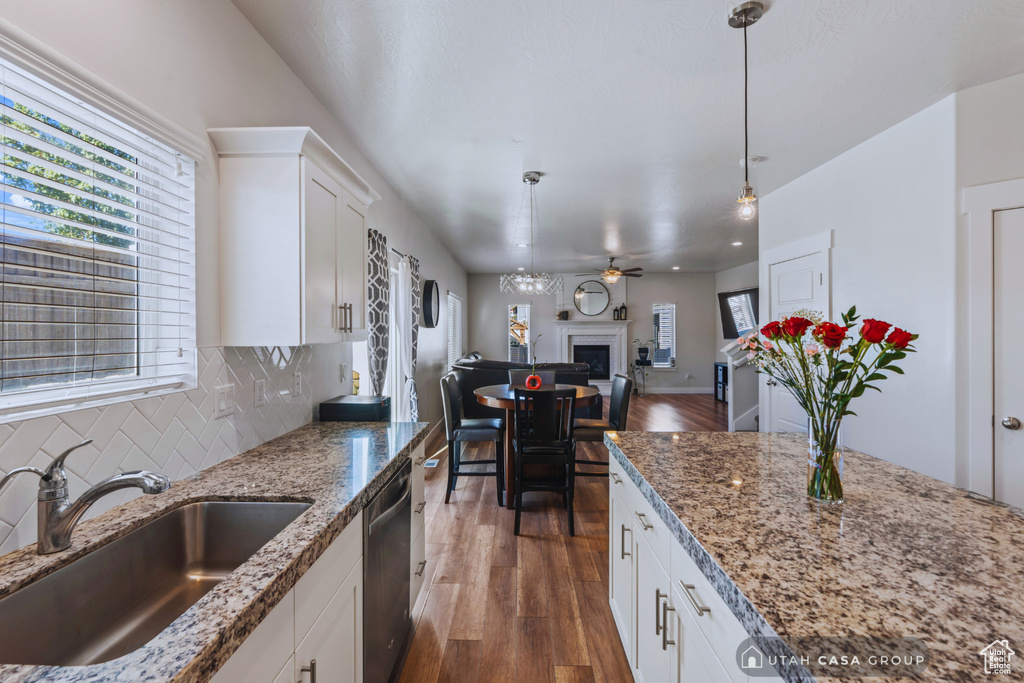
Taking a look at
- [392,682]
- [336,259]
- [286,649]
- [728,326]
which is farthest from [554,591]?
[728,326]

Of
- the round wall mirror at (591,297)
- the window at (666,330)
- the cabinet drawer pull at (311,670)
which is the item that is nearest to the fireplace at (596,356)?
the round wall mirror at (591,297)

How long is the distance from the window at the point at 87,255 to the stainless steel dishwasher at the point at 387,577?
76 cm

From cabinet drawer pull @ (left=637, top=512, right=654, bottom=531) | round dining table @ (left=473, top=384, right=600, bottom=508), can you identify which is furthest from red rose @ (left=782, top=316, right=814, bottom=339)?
round dining table @ (left=473, top=384, right=600, bottom=508)

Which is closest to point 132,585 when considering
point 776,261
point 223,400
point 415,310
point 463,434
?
point 223,400

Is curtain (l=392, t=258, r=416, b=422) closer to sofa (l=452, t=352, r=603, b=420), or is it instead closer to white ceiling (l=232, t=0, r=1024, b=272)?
white ceiling (l=232, t=0, r=1024, b=272)

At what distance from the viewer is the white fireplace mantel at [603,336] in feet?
28.2

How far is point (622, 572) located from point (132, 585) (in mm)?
1513

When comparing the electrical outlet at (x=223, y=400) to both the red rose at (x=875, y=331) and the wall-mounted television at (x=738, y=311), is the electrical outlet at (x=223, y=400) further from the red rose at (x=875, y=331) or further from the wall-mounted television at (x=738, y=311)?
the wall-mounted television at (x=738, y=311)

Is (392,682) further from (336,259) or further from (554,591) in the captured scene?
(336,259)

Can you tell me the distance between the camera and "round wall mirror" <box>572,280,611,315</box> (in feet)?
28.2

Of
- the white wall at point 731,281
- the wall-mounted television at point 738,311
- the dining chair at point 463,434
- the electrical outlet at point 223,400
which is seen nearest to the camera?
the electrical outlet at point 223,400

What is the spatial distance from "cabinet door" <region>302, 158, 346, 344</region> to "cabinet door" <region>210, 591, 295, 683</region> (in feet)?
3.06

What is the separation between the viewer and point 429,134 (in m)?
2.61

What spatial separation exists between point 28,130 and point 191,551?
3.52 feet
